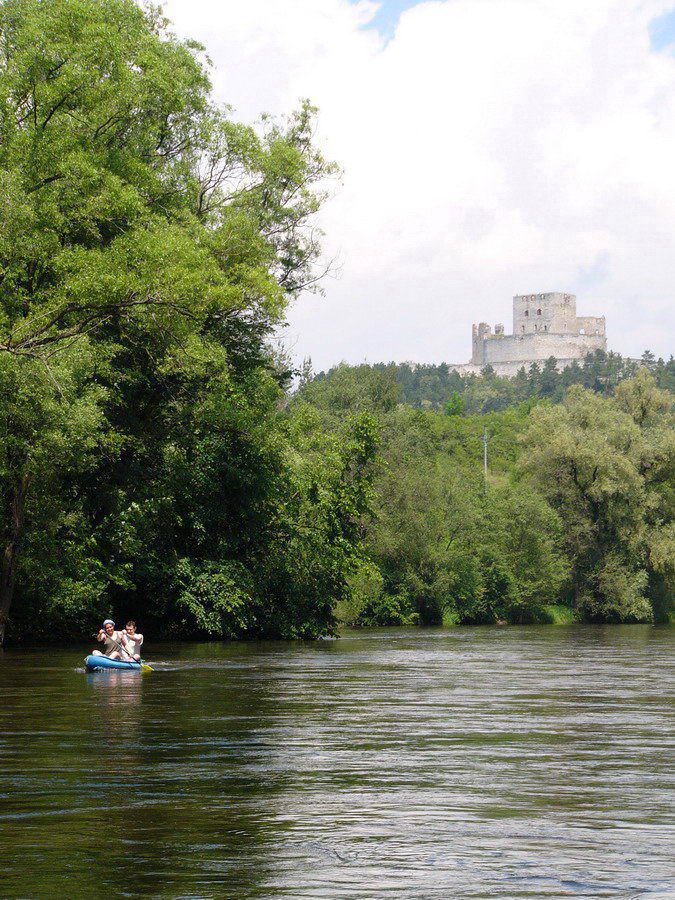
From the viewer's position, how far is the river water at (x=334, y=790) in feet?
24.5

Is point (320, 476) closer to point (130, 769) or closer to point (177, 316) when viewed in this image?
point (177, 316)

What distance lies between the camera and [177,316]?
3216 centimetres

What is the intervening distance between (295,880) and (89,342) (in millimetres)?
25276

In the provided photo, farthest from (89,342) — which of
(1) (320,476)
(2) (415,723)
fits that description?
(2) (415,723)

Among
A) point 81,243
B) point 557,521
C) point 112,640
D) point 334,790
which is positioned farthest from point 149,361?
point 557,521

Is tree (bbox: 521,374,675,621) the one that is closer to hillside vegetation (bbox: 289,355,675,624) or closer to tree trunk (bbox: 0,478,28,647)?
hillside vegetation (bbox: 289,355,675,624)

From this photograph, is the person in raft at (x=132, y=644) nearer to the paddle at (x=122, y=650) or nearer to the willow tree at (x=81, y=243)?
the paddle at (x=122, y=650)

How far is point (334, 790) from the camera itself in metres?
10.9

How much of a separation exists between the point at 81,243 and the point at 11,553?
28.0 ft

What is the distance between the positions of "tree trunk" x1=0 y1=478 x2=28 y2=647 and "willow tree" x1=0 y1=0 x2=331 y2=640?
4cm

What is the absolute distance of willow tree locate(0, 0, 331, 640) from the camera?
98.2ft

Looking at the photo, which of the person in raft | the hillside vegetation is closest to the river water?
the person in raft

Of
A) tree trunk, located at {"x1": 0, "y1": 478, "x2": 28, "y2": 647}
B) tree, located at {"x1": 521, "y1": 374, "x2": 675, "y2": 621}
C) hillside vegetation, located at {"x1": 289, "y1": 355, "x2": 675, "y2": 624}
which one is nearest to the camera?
tree trunk, located at {"x1": 0, "y1": 478, "x2": 28, "y2": 647}

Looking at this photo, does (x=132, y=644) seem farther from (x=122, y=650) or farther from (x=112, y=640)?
(x=112, y=640)
